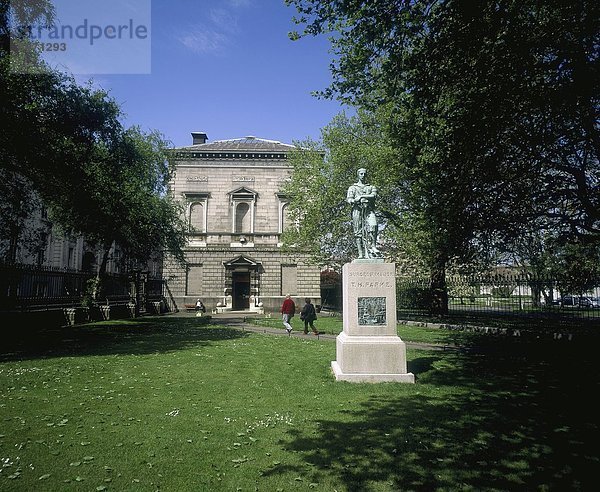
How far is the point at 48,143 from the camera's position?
14922mm

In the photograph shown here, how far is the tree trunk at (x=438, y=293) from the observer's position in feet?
77.5

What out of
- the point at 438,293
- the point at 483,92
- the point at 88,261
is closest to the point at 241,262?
the point at 438,293

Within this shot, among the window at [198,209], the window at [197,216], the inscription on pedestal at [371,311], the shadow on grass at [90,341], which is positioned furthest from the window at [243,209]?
the inscription on pedestal at [371,311]

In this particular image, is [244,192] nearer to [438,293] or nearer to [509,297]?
A: [438,293]

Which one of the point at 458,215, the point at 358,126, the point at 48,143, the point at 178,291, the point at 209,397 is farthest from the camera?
the point at 178,291

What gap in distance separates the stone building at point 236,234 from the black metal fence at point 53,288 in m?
5.40

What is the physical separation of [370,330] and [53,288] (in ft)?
62.4

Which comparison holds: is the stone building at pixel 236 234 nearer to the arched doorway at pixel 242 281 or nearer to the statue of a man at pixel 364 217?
the arched doorway at pixel 242 281

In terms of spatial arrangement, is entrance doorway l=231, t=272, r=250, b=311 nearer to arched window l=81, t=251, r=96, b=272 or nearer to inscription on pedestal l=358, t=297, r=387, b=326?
arched window l=81, t=251, r=96, b=272

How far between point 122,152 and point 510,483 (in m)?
23.0

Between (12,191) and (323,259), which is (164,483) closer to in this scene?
(12,191)

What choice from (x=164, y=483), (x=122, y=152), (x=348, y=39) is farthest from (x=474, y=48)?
(x=122, y=152)

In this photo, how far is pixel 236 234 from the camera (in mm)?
37844

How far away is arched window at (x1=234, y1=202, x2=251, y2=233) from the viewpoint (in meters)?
38.3
